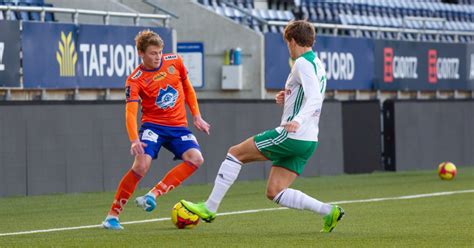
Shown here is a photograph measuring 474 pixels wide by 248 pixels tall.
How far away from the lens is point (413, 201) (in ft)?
50.0

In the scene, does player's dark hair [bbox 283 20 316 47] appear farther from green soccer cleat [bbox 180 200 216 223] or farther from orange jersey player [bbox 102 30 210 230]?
green soccer cleat [bbox 180 200 216 223]

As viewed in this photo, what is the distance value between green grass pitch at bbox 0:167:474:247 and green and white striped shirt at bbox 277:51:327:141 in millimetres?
867

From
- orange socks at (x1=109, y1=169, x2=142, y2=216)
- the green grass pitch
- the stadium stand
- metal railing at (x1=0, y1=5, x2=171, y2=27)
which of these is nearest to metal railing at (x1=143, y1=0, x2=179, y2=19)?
metal railing at (x1=0, y1=5, x2=171, y2=27)

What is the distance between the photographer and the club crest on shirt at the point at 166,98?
11242mm

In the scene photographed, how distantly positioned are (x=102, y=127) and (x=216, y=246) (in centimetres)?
880

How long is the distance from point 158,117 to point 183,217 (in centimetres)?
103

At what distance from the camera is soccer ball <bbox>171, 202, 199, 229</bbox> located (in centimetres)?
1072

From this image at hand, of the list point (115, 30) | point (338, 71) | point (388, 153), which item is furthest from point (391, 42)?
point (115, 30)

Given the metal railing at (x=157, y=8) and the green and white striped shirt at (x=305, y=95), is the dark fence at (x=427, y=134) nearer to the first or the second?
the metal railing at (x=157, y=8)

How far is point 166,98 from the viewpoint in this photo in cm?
1127

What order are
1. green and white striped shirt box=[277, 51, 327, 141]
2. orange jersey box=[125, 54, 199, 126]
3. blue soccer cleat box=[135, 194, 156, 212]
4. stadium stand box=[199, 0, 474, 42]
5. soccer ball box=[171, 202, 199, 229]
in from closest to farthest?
green and white striped shirt box=[277, 51, 327, 141], blue soccer cleat box=[135, 194, 156, 212], soccer ball box=[171, 202, 199, 229], orange jersey box=[125, 54, 199, 126], stadium stand box=[199, 0, 474, 42]

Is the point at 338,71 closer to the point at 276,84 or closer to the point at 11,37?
the point at 276,84

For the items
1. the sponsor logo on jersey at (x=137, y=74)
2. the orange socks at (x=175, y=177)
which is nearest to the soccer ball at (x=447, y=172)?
the orange socks at (x=175, y=177)

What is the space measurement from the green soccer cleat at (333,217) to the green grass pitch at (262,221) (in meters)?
0.12
